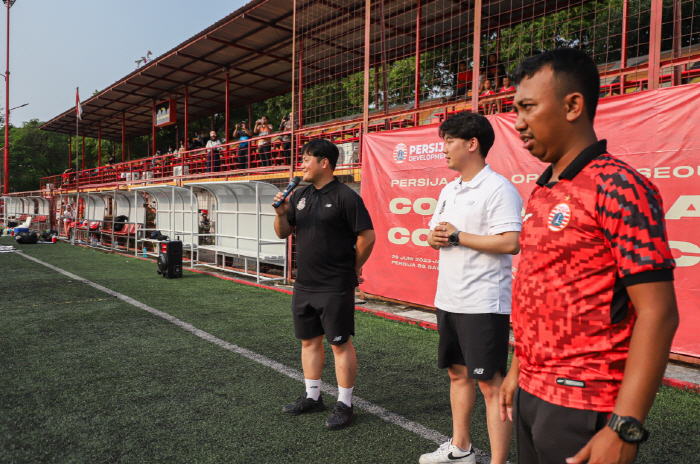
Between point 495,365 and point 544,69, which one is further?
point 495,365

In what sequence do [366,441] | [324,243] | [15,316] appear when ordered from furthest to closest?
[15,316]
[324,243]
[366,441]

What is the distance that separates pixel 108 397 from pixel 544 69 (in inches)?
143

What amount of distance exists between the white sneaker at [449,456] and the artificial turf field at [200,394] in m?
0.15

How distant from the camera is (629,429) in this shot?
3.43 feet

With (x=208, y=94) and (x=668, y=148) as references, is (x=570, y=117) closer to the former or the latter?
(x=668, y=148)

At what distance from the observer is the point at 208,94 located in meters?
19.7

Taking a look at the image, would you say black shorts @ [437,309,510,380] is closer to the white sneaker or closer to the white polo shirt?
the white polo shirt

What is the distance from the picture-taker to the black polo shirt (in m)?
3.16

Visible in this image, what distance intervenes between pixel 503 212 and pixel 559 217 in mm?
1107

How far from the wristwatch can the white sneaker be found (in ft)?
5.49

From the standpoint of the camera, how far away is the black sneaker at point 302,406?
129 inches

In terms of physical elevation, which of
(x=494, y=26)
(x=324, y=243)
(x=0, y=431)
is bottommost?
(x=0, y=431)

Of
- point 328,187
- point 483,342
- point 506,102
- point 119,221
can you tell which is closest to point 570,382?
point 483,342

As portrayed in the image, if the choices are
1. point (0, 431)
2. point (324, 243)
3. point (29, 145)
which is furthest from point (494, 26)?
point (29, 145)
